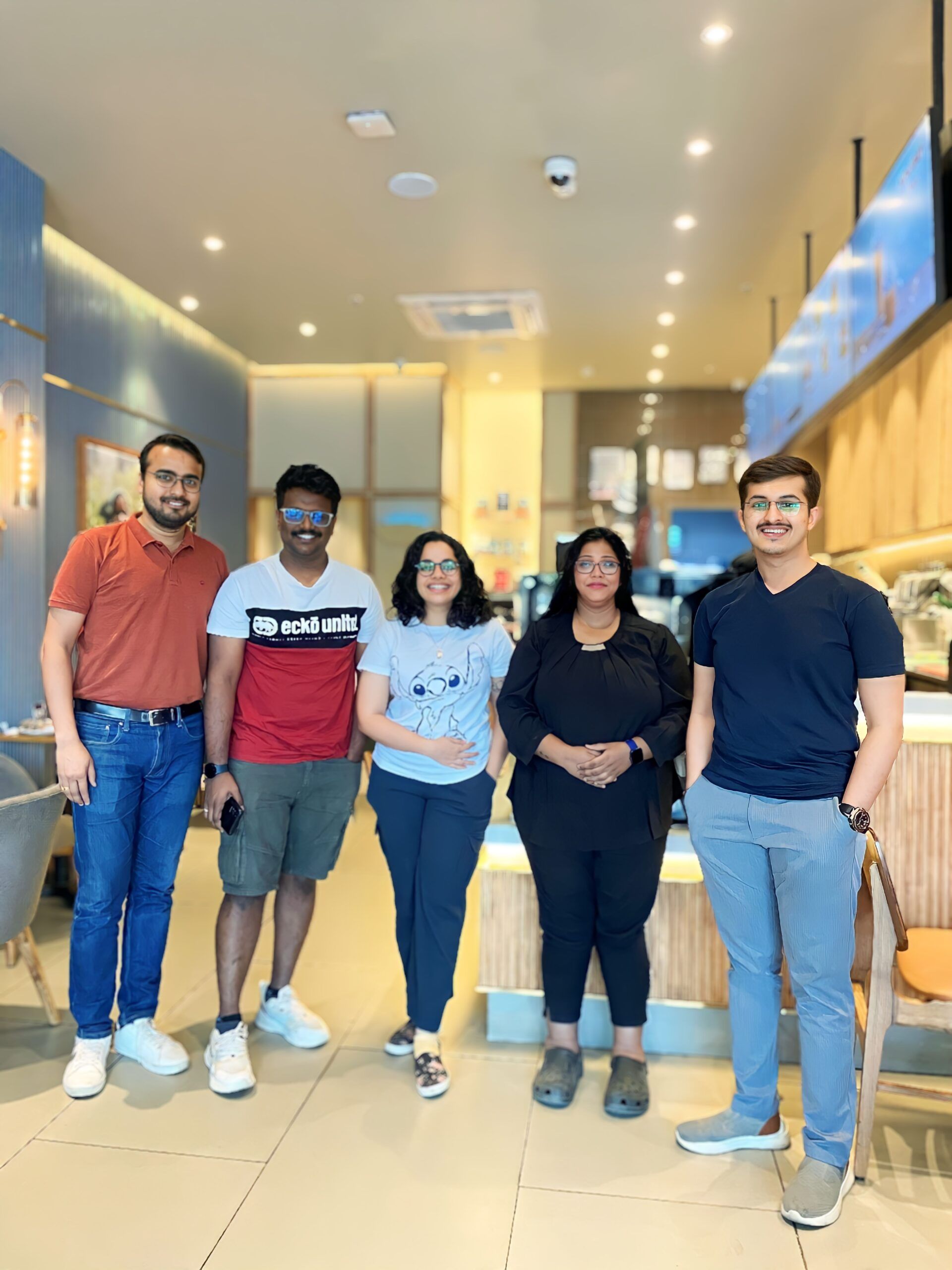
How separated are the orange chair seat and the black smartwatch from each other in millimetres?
451

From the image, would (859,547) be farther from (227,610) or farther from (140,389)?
(140,389)

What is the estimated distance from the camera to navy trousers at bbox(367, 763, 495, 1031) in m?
2.52

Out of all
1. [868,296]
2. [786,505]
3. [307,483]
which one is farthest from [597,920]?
[868,296]

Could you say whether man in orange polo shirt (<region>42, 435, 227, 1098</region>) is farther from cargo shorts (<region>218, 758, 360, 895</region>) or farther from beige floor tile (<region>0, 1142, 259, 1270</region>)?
beige floor tile (<region>0, 1142, 259, 1270</region>)

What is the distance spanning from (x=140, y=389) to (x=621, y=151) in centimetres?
389

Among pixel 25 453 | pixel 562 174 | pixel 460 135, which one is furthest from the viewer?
pixel 25 453

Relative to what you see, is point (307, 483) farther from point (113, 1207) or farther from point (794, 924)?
point (113, 1207)

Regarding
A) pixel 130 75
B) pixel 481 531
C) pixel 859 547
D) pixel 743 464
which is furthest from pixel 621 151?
pixel 481 531

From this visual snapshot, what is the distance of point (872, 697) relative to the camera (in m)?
1.95

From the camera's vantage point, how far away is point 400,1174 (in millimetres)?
2178

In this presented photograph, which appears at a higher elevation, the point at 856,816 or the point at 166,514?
the point at 166,514

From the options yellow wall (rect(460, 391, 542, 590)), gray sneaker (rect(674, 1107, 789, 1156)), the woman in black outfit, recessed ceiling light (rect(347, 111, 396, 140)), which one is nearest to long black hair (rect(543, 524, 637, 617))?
the woman in black outfit

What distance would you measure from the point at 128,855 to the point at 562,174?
3.69 metres

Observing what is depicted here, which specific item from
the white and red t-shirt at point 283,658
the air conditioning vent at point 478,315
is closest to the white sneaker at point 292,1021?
the white and red t-shirt at point 283,658
